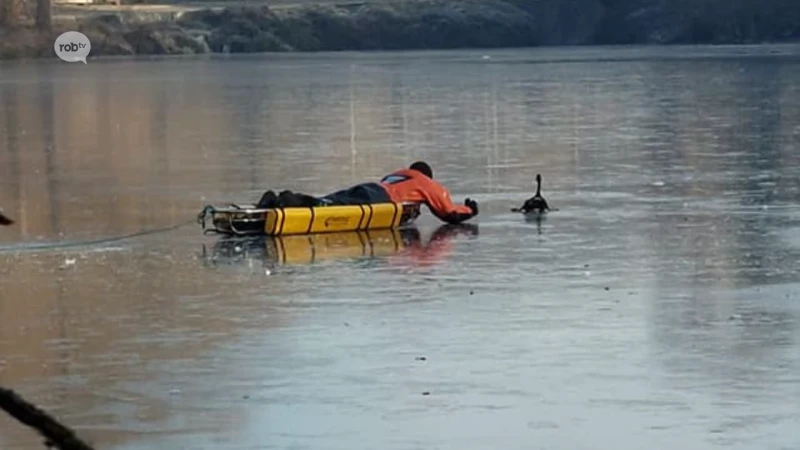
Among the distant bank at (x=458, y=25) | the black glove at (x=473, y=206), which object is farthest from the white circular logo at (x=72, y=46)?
the black glove at (x=473, y=206)

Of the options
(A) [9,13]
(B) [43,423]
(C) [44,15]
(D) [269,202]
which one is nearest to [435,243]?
(D) [269,202]

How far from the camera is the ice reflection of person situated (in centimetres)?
1778

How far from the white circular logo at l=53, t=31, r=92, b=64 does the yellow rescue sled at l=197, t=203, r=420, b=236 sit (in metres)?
90.8

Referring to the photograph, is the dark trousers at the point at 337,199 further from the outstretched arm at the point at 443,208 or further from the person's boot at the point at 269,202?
the outstretched arm at the point at 443,208

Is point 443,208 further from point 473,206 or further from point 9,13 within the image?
point 9,13

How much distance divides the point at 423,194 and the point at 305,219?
1.50 m

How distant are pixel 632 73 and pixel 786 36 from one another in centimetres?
6169

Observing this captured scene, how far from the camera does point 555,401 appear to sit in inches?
437

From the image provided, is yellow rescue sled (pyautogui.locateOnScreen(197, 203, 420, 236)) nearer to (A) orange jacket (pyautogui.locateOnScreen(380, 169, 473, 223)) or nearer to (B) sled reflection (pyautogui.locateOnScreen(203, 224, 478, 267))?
(B) sled reflection (pyautogui.locateOnScreen(203, 224, 478, 267))

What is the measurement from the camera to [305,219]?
19.2 meters

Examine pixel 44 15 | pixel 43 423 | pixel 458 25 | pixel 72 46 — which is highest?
pixel 44 15

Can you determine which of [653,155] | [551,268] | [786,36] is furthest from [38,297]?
[786,36]

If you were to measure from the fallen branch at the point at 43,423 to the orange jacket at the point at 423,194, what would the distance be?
16.1 m

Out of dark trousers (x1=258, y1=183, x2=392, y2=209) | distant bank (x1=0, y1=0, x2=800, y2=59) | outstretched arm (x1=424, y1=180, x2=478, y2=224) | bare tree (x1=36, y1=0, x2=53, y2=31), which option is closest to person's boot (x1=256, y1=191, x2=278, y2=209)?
dark trousers (x1=258, y1=183, x2=392, y2=209)
